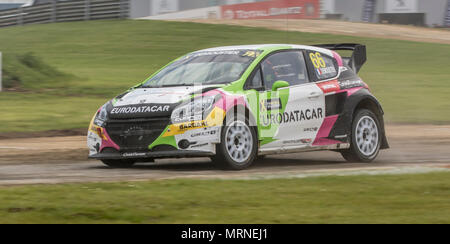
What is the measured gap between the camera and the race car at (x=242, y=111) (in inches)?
411

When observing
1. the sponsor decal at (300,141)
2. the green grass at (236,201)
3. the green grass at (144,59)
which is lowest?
the green grass at (144,59)

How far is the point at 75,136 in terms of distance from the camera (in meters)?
16.0

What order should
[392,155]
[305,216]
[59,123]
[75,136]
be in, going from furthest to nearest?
[59,123]
[75,136]
[392,155]
[305,216]

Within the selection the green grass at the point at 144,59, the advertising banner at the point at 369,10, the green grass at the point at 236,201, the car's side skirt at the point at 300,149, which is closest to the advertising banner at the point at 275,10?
the green grass at the point at 144,59

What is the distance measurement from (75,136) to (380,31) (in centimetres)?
2021

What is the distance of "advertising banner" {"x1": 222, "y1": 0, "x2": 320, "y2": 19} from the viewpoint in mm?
34281

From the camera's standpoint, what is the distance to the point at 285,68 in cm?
1151

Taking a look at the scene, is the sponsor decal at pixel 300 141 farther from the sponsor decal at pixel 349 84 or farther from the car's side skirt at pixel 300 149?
the sponsor decal at pixel 349 84

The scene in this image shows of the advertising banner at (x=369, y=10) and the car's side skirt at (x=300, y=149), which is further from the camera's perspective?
the advertising banner at (x=369, y=10)

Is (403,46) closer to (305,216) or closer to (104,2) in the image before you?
(104,2)

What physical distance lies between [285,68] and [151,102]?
191 cm

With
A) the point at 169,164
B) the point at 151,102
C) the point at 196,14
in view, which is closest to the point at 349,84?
the point at 169,164

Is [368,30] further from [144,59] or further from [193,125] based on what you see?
[193,125]

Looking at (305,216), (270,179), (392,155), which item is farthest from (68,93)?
(305,216)
